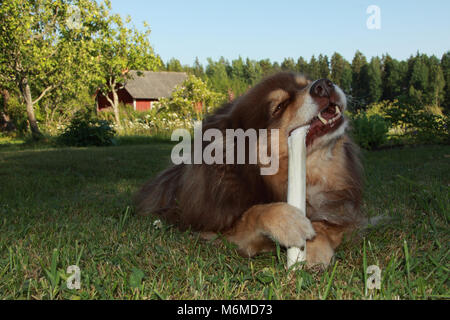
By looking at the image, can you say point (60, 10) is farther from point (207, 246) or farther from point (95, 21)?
point (207, 246)

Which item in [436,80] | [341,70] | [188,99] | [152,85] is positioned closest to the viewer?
[188,99]

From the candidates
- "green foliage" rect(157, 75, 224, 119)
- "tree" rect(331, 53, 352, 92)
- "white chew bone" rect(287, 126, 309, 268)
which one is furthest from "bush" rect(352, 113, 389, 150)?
"tree" rect(331, 53, 352, 92)

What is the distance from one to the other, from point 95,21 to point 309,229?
22.7 m

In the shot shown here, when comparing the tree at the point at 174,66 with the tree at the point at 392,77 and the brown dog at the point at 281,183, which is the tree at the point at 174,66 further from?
the brown dog at the point at 281,183

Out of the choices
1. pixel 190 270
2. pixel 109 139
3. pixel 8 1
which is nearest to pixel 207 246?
pixel 190 270

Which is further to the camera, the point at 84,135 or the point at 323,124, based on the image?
the point at 84,135

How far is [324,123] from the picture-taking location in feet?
7.59

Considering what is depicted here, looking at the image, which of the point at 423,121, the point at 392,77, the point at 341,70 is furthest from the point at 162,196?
the point at 392,77

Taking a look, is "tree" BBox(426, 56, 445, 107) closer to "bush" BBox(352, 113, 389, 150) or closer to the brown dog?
"bush" BBox(352, 113, 389, 150)

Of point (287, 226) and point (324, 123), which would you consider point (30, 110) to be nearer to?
point (324, 123)

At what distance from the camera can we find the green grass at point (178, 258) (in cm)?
165

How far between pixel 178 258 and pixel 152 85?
3850 centimetres

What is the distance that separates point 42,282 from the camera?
171 cm

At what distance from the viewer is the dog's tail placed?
3.05 metres
